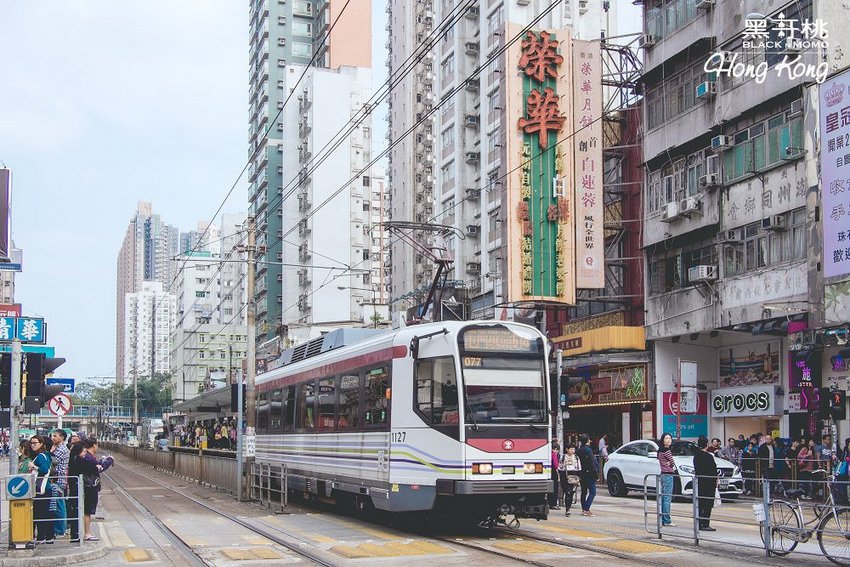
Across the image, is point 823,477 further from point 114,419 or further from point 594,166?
point 114,419

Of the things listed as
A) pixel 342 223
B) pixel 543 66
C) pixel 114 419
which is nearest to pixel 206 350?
pixel 342 223

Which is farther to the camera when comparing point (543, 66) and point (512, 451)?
point (543, 66)

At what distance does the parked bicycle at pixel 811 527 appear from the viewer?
12805 millimetres

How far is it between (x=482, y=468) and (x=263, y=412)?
12.5 meters

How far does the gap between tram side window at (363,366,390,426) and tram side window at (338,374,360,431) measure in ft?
1.64

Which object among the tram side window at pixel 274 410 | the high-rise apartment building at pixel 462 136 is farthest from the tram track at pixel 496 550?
the high-rise apartment building at pixel 462 136

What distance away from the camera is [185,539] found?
1705 centimetres

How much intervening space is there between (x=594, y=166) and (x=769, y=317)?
968 cm

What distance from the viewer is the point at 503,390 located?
54.1ft

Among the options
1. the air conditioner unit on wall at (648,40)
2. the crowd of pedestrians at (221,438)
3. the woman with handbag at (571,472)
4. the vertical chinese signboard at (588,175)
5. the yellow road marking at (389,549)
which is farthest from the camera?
the crowd of pedestrians at (221,438)

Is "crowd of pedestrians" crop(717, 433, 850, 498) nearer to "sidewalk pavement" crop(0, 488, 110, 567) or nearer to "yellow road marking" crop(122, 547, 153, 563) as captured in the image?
"yellow road marking" crop(122, 547, 153, 563)

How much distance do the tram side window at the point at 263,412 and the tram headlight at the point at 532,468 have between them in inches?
466

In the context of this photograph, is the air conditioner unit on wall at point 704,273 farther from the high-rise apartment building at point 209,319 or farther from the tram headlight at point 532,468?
the high-rise apartment building at point 209,319

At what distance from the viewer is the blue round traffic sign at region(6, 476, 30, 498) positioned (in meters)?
14.6
